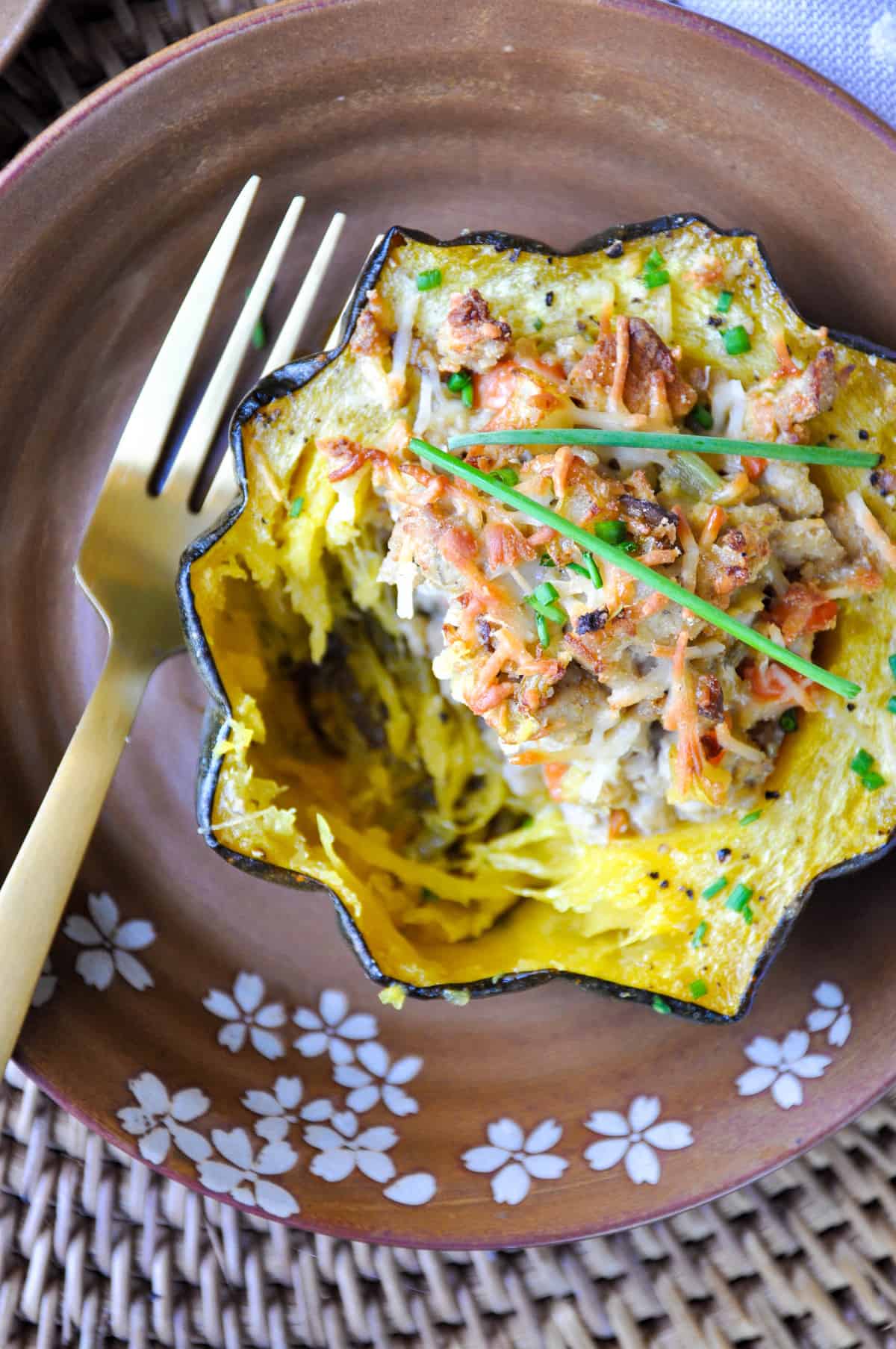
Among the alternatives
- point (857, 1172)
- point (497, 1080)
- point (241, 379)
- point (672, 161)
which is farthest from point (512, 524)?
point (857, 1172)

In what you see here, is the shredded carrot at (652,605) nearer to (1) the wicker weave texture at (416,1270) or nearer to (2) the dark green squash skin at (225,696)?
(2) the dark green squash skin at (225,696)

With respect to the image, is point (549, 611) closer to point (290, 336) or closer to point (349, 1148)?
point (290, 336)

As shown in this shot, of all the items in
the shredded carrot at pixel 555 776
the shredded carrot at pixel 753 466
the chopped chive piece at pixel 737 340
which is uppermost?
the chopped chive piece at pixel 737 340

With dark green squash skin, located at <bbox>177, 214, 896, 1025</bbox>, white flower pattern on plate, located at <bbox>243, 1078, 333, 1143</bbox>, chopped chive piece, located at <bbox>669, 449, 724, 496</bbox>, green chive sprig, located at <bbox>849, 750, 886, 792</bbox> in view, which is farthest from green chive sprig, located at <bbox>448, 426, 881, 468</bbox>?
white flower pattern on plate, located at <bbox>243, 1078, 333, 1143</bbox>

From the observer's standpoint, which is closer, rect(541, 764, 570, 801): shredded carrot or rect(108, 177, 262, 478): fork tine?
rect(541, 764, 570, 801): shredded carrot

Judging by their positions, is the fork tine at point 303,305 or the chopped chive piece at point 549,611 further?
the fork tine at point 303,305

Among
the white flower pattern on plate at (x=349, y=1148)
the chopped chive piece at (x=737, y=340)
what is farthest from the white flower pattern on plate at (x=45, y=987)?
the chopped chive piece at (x=737, y=340)

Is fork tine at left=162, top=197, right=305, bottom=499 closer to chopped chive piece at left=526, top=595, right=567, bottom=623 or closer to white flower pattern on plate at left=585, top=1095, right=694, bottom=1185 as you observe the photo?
chopped chive piece at left=526, top=595, right=567, bottom=623

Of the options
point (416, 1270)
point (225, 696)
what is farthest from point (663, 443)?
point (416, 1270)
